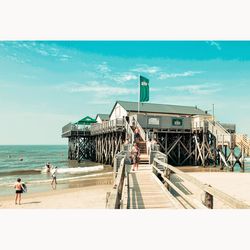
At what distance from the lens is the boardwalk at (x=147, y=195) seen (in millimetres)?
7245

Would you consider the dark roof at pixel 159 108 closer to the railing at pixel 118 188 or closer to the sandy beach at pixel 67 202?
the railing at pixel 118 188

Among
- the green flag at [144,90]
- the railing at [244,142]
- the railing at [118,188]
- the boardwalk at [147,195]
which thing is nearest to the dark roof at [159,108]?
the green flag at [144,90]

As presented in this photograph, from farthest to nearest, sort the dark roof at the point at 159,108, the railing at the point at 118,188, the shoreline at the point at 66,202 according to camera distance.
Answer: the dark roof at the point at 159,108
the shoreline at the point at 66,202
the railing at the point at 118,188

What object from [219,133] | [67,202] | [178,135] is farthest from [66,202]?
[219,133]

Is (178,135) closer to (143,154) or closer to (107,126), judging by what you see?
(107,126)

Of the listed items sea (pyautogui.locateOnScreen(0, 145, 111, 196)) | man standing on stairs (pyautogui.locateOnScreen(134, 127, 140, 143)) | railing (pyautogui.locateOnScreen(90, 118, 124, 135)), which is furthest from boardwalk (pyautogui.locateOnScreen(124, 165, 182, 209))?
railing (pyautogui.locateOnScreen(90, 118, 124, 135))

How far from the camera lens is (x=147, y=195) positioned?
27.0 feet

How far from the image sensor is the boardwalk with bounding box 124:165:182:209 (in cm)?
725
